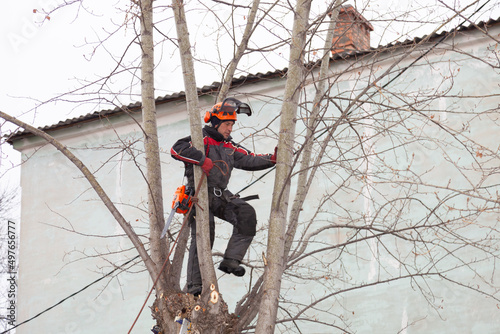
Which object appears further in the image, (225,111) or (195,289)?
(225,111)

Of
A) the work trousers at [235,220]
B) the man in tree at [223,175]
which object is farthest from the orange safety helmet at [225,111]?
the work trousers at [235,220]

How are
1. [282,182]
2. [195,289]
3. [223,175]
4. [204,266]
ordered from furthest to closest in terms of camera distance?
[223,175]
[282,182]
[195,289]
[204,266]

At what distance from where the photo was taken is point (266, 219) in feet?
37.3

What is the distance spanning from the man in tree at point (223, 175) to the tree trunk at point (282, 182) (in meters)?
0.24

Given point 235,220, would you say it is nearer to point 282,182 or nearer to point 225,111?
point 282,182

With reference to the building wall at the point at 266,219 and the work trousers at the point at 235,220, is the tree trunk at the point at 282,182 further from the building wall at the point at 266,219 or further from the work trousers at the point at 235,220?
the building wall at the point at 266,219

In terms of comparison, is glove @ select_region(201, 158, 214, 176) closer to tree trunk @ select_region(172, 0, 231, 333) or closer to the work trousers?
tree trunk @ select_region(172, 0, 231, 333)

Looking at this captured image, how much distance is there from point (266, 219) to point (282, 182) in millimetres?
5600

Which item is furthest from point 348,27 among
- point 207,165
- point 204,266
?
point 204,266

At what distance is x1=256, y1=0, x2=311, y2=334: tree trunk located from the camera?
18.2 feet

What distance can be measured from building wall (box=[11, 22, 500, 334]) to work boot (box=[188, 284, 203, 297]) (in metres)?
1.74

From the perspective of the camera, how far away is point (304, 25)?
6.22 metres

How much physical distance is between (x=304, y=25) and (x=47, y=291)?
861 cm

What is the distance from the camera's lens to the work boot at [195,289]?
18.7 ft
